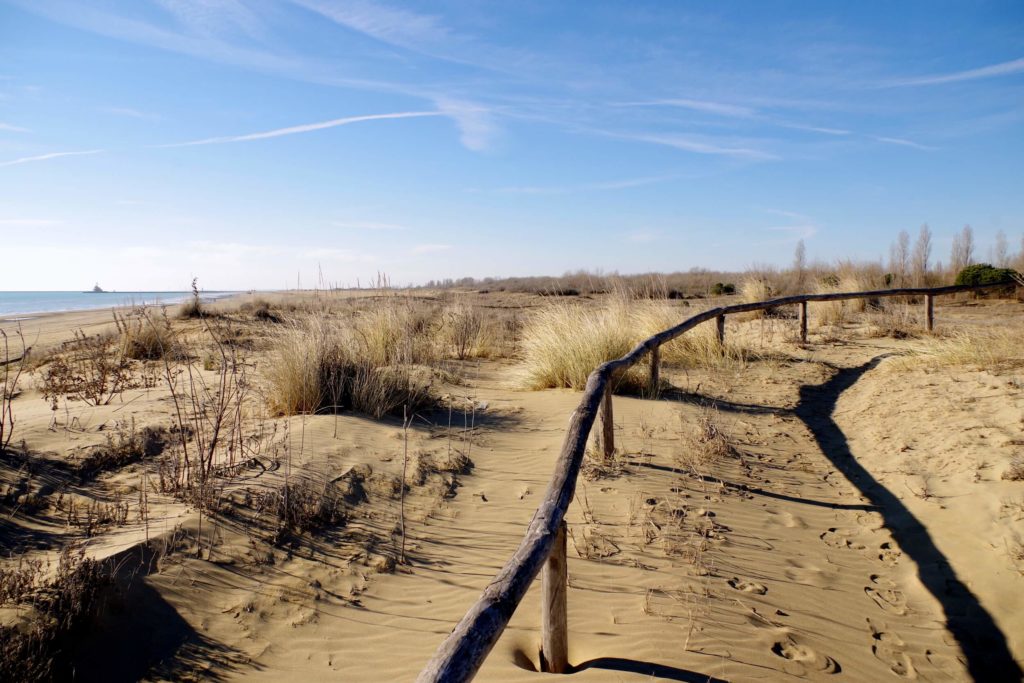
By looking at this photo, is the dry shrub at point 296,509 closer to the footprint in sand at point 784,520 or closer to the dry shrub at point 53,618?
the dry shrub at point 53,618

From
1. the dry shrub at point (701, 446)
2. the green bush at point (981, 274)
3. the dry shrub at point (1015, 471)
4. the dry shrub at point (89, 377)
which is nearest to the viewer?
the dry shrub at point (1015, 471)

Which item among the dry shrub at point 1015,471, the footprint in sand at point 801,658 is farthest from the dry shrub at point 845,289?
the footprint in sand at point 801,658

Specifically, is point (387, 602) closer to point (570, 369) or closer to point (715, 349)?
point (570, 369)

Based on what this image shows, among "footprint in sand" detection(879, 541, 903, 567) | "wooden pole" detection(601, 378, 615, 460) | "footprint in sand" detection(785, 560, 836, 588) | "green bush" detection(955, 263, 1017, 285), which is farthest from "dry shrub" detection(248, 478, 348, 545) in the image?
"green bush" detection(955, 263, 1017, 285)

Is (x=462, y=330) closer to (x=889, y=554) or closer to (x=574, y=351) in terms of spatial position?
(x=574, y=351)

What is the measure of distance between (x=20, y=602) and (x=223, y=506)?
4.17 feet

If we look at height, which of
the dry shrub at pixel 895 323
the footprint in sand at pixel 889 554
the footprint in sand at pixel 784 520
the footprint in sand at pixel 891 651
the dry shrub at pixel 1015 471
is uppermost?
the dry shrub at pixel 895 323

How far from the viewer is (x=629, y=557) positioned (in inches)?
158

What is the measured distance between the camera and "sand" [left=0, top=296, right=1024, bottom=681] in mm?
3092

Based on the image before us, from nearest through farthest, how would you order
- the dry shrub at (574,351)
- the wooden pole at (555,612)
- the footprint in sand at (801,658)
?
1. the wooden pole at (555,612)
2. the footprint in sand at (801,658)
3. the dry shrub at (574,351)

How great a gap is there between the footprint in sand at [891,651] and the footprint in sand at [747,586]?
1.88 ft

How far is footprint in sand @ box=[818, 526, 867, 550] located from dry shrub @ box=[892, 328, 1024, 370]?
4631 millimetres

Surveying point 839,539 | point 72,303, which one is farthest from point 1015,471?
point 72,303

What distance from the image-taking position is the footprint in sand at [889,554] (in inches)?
164
